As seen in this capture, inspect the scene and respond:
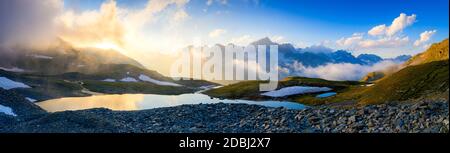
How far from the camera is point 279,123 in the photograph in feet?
103

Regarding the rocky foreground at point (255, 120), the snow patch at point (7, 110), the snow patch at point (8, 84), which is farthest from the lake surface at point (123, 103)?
the rocky foreground at point (255, 120)

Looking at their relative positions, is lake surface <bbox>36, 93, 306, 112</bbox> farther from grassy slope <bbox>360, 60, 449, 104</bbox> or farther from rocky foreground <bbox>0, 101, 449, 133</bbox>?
rocky foreground <bbox>0, 101, 449, 133</bbox>

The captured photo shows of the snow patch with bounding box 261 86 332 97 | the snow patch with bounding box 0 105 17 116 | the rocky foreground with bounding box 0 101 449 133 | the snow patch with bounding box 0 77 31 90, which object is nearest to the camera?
the rocky foreground with bounding box 0 101 449 133

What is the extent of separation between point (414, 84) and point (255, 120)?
2085 inches

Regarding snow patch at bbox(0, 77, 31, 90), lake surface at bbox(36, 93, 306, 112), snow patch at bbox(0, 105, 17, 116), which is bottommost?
lake surface at bbox(36, 93, 306, 112)

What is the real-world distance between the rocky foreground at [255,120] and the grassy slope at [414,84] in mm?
37663

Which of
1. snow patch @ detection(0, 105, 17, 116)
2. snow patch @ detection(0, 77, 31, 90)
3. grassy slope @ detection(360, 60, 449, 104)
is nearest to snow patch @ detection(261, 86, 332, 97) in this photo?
grassy slope @ detection(360, 60, 449, 104)

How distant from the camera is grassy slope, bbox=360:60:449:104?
68.4 meters

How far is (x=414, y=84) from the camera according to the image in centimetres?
7638

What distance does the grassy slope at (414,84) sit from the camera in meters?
68.4

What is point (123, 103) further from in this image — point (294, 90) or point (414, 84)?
point (414, 84)

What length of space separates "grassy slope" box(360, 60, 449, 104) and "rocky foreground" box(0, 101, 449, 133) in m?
37.7
